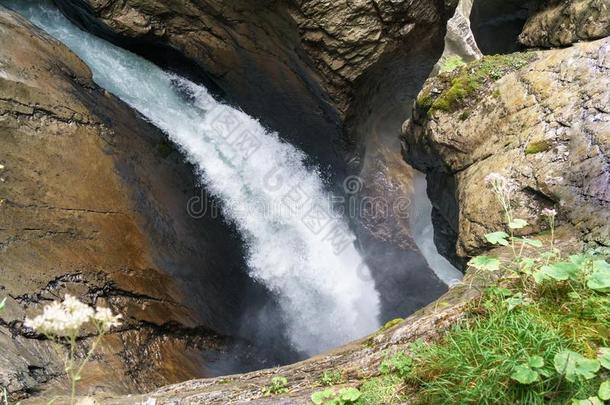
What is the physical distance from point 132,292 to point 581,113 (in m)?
5.62

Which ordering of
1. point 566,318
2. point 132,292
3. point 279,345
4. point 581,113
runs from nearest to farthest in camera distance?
point 566,318, point 581,113, point 132,292, point 279,345

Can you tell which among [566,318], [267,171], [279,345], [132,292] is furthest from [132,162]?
[566,318]

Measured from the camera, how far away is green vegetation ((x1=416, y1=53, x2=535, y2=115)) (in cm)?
522

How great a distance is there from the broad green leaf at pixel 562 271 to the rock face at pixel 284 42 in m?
5.39

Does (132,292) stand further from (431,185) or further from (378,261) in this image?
(378,261)

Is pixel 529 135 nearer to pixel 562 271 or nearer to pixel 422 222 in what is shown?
pixel 562 271

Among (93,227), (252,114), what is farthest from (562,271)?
(252,114)

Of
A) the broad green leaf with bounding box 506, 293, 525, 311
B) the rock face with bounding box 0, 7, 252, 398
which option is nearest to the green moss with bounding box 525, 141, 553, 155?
the broad green leaf with bounding box 506, 293, 525, 311

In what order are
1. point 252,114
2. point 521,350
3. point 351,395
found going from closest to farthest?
1. point 521,350
2. point 351,395
3. point 252,114

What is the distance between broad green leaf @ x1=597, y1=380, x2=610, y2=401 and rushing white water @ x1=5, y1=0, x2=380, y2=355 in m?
6.55

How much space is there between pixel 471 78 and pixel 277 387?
4.21 metres

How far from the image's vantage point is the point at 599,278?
222cm

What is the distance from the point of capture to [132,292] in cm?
621

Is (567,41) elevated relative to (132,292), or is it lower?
elevated
